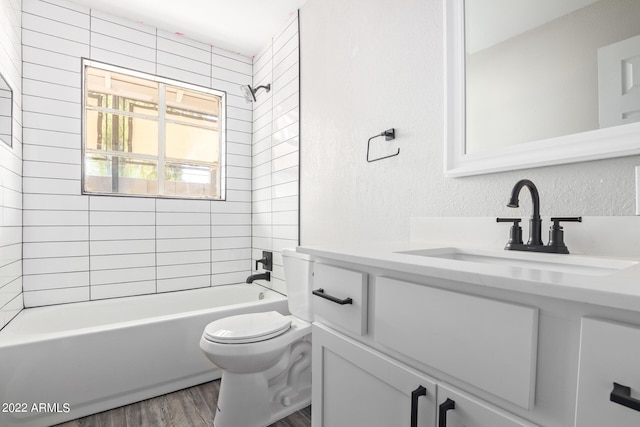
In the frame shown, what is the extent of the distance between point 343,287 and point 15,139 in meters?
2.21

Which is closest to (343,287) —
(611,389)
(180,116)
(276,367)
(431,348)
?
(431,348)

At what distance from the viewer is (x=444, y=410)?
572 millimetres

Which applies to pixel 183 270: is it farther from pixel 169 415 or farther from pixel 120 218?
pixel 169 415

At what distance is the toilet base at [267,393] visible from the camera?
4.82ft

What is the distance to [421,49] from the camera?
4.47 feet

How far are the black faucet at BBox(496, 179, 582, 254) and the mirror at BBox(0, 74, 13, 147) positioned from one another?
7.54ft

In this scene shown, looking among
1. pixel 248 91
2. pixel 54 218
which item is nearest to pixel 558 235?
pixel 248 91

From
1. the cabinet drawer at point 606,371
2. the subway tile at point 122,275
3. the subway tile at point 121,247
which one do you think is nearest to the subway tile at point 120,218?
the subway tile at point 121,247

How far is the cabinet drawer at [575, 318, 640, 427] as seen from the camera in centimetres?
37

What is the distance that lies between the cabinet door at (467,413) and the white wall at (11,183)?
7.02 feet

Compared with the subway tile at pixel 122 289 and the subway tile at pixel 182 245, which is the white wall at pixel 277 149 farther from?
the subway tile at pixel 122 289

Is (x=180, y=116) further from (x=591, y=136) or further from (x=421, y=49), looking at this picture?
(x=591, y=136)

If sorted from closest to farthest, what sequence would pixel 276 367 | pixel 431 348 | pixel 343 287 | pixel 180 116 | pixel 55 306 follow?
pixel 431 348
pixel 343 287
pixel 276 367
pixel 55 306
pixel 180 116

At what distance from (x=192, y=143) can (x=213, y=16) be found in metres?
1.01
